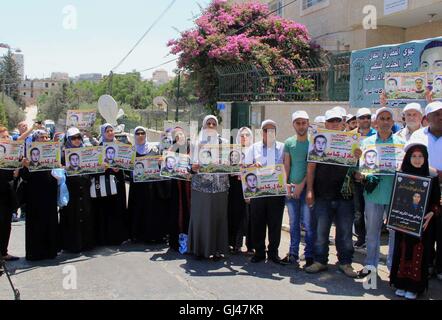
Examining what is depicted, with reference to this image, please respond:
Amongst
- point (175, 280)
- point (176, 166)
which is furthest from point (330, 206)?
point (176, 166)

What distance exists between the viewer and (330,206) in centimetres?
593

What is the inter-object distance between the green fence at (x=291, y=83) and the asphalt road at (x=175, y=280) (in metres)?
5.75

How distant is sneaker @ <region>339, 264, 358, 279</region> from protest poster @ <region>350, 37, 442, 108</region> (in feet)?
10.1

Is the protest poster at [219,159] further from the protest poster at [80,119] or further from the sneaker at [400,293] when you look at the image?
the protest poster at [80,119]

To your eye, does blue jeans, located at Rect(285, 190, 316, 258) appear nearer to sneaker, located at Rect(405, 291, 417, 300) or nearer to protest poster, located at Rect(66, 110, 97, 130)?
sneaker, located at Rect(405, 291, 417, 300)

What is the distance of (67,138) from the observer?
719 centimetres

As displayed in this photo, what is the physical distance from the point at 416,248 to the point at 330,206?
1.18m

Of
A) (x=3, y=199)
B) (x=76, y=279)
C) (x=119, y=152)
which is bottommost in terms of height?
(x=76, y=279)

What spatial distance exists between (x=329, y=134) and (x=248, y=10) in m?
14.1

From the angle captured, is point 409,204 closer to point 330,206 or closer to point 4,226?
point 330,206

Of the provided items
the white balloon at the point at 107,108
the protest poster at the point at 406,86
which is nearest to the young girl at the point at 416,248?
the protest poster at the point at 406,86

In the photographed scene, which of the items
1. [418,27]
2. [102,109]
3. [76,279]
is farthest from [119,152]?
[418,27]

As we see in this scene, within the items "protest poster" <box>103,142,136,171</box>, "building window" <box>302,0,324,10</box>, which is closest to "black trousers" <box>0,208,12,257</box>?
"protest poster" <box>103,142,136,171</box>
